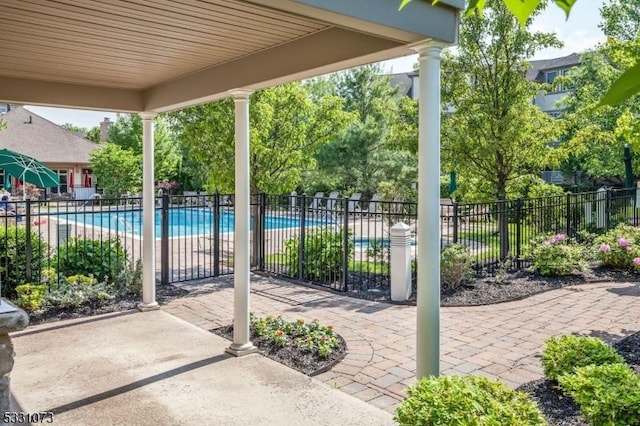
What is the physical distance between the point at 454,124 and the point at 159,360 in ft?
23.4

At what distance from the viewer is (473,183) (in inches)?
420

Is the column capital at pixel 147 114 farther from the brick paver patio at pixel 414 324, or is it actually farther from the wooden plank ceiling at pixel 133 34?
the brick paver patio at pixel 414 324

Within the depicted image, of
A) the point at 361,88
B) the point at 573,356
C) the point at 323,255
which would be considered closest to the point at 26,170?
the point at 323,255

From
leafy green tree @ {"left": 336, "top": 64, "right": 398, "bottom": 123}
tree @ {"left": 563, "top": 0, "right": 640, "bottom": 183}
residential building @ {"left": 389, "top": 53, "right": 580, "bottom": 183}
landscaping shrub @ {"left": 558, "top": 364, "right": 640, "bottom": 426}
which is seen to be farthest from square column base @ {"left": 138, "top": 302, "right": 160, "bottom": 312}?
residential building @ {"left": 389, "top": 53, "right": 580, "bottom": 183}

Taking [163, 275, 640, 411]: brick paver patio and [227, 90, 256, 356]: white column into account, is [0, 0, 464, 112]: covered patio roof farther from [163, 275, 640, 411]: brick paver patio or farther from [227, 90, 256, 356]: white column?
[163, 275, 640, 411]: brick paver patio

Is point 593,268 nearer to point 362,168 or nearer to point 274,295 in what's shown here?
point 274,295

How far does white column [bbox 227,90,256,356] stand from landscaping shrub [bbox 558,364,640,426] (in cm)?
304

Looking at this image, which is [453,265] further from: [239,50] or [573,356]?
[239,50]

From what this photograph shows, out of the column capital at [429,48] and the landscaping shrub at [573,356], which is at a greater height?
the column capital at [429,48]

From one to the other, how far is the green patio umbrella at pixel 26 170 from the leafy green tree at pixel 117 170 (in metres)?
20.2

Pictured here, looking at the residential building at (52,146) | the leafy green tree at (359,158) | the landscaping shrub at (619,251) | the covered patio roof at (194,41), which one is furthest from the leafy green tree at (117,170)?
the landscaping shrub at (619,251)

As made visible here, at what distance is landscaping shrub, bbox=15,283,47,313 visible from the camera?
6.53 metres

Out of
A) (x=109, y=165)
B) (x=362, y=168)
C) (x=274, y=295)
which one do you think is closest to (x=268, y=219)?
(x=274, y=295)

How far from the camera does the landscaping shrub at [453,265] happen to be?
7.96 metres
